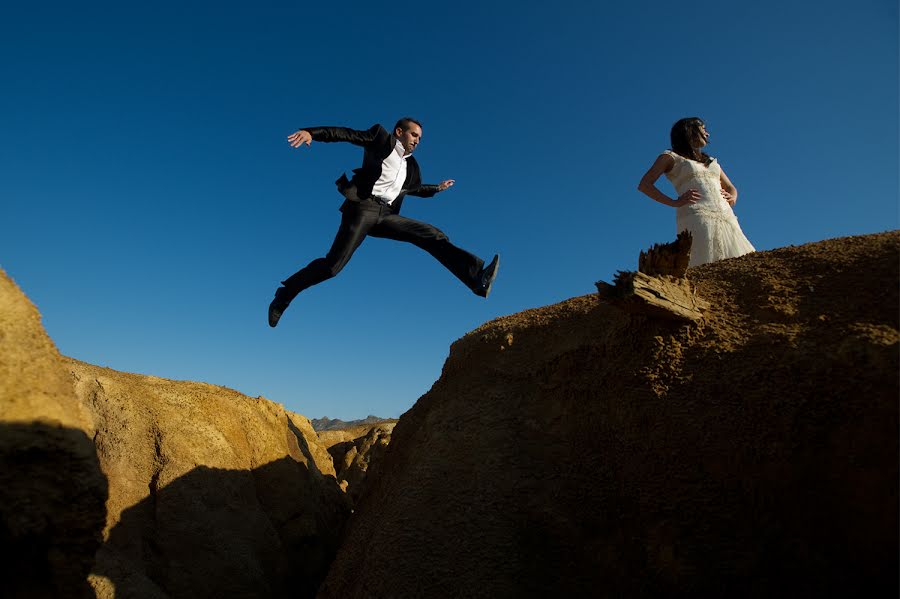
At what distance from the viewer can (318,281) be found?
5.41 metres

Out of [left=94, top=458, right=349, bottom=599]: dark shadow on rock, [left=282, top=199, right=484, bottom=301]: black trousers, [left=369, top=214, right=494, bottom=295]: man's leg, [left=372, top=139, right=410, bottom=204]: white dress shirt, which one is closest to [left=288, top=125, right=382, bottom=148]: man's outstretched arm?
[left=372, top=139, right=410, bottom=204]: white dress shirt

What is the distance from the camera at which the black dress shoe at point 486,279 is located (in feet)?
17.1

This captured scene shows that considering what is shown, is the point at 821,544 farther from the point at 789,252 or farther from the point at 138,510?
the point at 138,510

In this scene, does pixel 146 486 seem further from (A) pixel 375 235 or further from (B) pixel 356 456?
(B) pixel 356 456

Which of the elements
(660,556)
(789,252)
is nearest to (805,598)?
(660,556)

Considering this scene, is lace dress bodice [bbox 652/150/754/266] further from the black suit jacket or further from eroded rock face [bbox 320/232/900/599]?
the black suit jacket

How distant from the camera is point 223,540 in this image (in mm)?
4789

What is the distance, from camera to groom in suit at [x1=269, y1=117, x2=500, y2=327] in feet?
16.8

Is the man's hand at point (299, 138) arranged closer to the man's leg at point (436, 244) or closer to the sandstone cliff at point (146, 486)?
the man's leg at point (436, 244)

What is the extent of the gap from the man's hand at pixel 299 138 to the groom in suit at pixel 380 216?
0.15 ft

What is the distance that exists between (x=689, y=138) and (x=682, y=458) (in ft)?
9.83

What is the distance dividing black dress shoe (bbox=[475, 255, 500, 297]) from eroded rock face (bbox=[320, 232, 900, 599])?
3.24ft

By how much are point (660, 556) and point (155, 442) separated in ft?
14.4

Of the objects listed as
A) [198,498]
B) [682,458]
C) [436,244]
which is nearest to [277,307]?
[436,244]
